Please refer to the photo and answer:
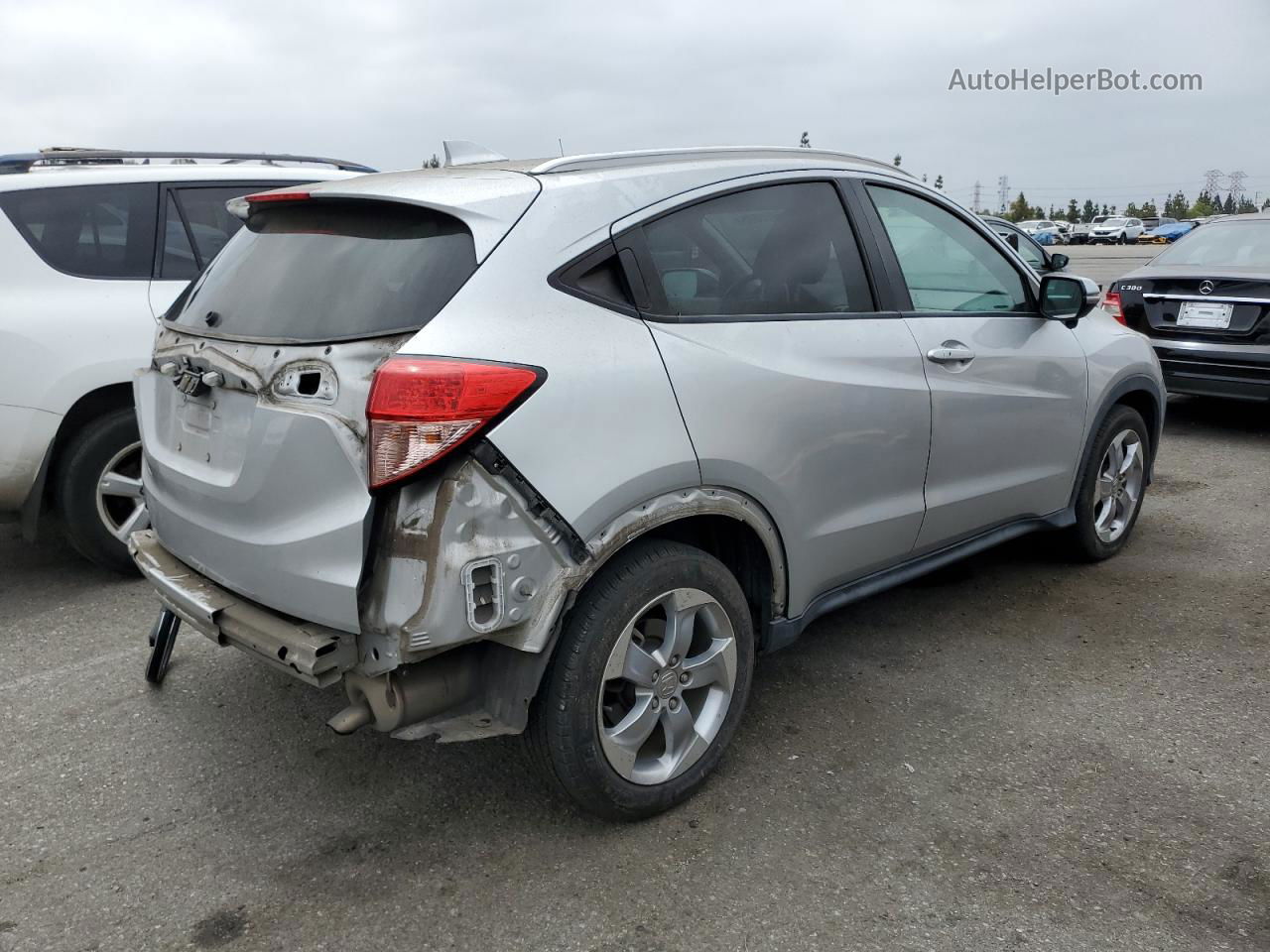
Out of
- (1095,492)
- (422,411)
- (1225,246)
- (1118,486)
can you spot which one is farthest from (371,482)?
(1225,246)

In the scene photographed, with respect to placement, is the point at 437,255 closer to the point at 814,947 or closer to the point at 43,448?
the point at 814,947

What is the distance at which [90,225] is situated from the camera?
15.0 feet

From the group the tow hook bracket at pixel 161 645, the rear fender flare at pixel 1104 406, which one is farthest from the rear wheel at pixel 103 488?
the rear fender flare at pixel 1104 406

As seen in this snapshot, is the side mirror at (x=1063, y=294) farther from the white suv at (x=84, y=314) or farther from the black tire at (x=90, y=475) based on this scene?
the black tire at (x=90, y=475)

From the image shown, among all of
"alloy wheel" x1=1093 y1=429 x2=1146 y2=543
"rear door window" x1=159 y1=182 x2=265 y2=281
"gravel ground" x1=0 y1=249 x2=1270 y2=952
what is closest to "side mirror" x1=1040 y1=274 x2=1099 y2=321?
"alloy wheel" x1=1093 y1=429 x2=1146 y2=543

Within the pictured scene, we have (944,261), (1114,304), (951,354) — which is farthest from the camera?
(1114,304)

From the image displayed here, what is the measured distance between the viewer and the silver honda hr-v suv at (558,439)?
233 cm

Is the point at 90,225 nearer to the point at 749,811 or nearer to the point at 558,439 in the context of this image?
the point at 558,439

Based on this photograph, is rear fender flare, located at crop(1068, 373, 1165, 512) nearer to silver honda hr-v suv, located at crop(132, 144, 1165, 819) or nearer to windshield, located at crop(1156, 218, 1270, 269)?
silver honda hr-v suv, located at crop(132, 144, 1165, 819)

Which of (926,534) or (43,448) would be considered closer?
(926,534)

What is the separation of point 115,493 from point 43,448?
38 centimetres

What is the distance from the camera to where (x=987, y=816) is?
2812 mm

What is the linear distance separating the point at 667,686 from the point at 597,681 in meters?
0.28

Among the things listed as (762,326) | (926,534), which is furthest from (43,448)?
(926,534)
